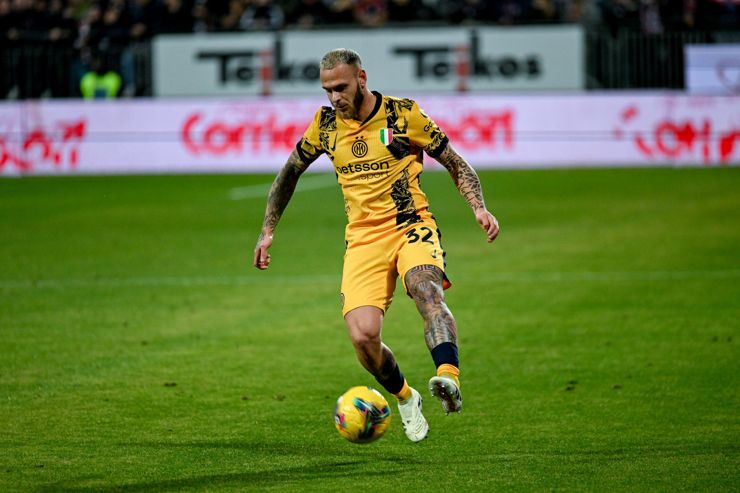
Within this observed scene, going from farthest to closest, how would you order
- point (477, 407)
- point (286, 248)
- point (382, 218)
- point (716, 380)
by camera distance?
point (286, 248) → point (716, 380) → point (477, 407) → point (382, 218)

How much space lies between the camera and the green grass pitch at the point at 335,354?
23.0 ft

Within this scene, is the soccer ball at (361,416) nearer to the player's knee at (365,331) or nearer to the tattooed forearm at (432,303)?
the player's knee at (365,331)

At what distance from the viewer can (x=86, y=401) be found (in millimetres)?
8797

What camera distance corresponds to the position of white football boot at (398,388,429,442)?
7.44 m

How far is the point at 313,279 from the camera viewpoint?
14.7 metres

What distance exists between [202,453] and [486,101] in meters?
20.1

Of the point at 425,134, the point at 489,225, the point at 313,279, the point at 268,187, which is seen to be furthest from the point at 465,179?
the point at 268,187

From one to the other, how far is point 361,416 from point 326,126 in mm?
1754

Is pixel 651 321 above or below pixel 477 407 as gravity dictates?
below

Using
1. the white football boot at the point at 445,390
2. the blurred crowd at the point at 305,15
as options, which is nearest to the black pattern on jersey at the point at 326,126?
the white football boot at the point at 445,390

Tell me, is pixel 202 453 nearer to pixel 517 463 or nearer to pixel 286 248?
pixel 517 463

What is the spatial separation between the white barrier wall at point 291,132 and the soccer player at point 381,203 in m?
19.0

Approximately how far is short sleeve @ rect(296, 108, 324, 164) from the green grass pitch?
1.69 meters

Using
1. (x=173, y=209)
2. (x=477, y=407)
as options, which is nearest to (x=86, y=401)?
(x=477, y=407)
